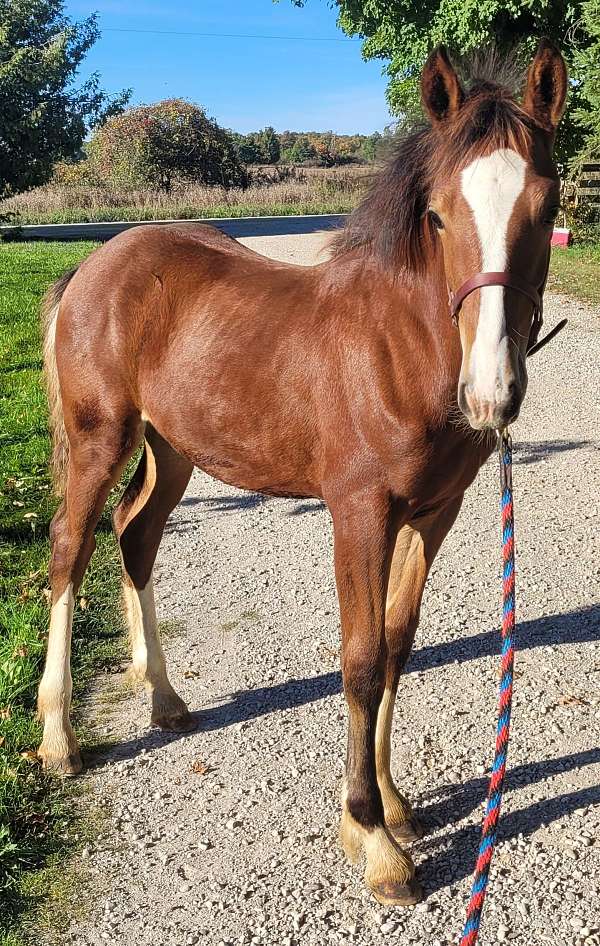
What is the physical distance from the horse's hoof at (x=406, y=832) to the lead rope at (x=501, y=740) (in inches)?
18.5

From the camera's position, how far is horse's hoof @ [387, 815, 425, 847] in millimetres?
2756

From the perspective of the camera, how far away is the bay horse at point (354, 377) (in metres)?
1.97

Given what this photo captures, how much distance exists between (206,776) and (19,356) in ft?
22.0

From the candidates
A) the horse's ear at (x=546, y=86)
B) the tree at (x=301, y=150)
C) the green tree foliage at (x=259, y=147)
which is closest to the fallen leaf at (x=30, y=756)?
the horse's ear at (x=546, y=86)

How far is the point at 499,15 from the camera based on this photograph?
57.5 feet

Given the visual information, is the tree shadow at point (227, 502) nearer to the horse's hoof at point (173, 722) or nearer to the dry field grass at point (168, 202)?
the horse's hoof at point (173, 722)

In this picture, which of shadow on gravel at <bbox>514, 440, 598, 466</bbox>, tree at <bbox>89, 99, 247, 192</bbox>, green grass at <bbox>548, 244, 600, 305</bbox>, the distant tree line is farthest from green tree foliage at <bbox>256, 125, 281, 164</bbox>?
shadow on gravel at <bbox>514, 440, 598, 466</bbox>

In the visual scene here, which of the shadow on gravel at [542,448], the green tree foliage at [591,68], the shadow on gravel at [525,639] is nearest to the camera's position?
the shadow on gravel at [525,639]

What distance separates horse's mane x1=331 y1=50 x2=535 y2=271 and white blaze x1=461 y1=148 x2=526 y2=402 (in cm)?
6

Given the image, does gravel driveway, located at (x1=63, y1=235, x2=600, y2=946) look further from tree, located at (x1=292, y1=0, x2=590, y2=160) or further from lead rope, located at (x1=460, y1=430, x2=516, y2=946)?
tree, located at (x1=292, y1=0, x2=590, y2=160)

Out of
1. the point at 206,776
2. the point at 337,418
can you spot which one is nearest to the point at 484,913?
the point at 206,776

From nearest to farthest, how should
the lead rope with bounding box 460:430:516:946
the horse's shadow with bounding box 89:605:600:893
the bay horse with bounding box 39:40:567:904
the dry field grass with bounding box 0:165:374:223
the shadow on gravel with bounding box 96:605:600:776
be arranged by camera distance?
the bay horse with bounding box 39:40:567:904 → the lead rope with bounding box 460:430:516:946 → the horse's shadow with bounding box 89:605:600:893 → the shadow on gravel with bounding box 96:605:600:776 → the dry field grass with bounding box 0:165:374:223

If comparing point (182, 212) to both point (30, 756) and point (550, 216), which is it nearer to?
point (30, 756)

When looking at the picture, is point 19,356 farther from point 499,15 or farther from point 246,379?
point 499,15
